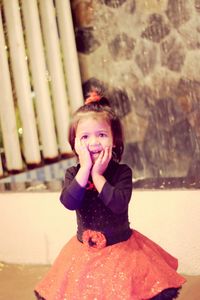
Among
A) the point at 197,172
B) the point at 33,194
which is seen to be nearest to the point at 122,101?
the point at 197,172

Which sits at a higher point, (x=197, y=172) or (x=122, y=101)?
(x=122, y=101)

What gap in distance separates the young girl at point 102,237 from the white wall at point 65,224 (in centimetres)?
93

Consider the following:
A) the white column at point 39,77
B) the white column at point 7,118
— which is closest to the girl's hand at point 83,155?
the white column at point 7,118

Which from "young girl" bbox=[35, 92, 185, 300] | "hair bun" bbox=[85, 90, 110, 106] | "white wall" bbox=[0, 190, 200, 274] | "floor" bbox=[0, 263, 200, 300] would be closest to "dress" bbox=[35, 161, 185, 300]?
"young girl" bbox=[35, 92, 185, 300]

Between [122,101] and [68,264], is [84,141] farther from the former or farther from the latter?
[122,101]

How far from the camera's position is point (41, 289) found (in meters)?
1.97

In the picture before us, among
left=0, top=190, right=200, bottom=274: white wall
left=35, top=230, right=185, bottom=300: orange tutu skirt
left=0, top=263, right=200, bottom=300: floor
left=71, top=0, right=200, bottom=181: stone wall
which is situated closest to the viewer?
left=35, top=230, right=185, bottom=300: orange tutu skirt

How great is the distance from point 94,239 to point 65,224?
56.6 inches

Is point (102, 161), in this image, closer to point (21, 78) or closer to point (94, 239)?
point (94, 239)

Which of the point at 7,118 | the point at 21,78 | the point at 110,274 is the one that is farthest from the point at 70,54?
the point at 110,274

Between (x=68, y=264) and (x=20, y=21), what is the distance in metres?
2.58

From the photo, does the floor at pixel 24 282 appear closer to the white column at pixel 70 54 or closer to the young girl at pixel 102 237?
the young girl at pixel 102 237

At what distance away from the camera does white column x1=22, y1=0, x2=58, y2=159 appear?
3975 millimetres

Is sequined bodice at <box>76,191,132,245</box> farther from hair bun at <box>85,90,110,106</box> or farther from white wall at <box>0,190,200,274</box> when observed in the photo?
white wall at <box>0,190,200,274</box>
